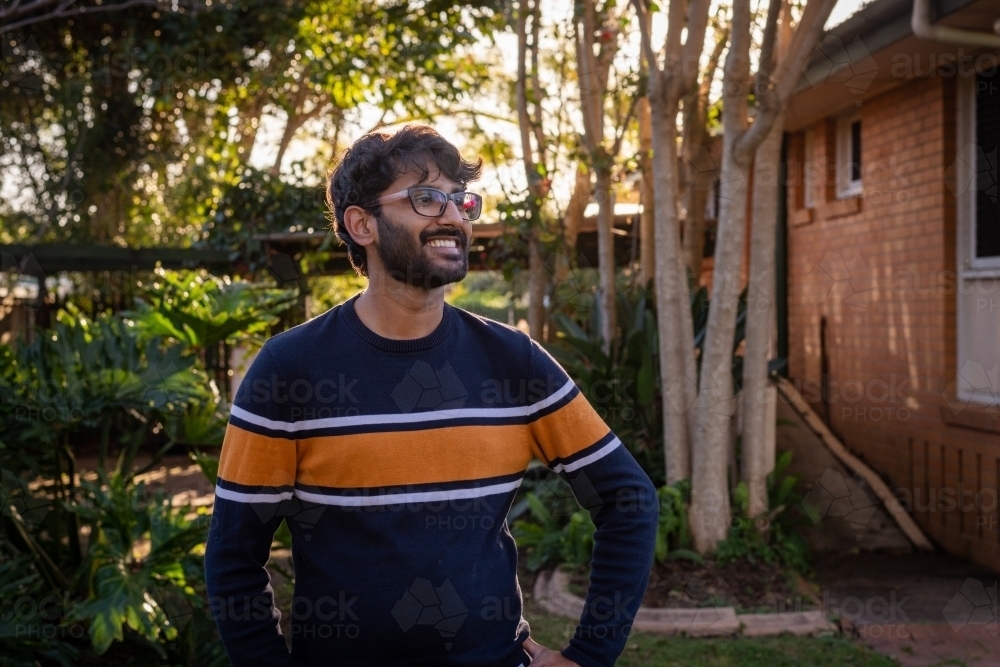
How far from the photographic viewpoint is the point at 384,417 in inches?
85.7

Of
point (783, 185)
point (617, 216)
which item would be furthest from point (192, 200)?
point (783, 185)

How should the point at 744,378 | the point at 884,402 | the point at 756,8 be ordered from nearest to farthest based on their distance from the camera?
1. the point at 744,378
2. the point at 756,8
3. the point at 884,402

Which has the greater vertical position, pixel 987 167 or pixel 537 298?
pixel 987 167

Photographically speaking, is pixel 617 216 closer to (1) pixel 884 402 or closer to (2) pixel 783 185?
(2) pixel 783 185

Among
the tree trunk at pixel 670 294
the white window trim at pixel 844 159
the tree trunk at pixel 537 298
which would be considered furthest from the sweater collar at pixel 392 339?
the white window trim at pixel 844 159

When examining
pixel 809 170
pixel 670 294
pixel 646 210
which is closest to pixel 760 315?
pixel 670 294

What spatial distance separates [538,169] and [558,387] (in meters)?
6.41

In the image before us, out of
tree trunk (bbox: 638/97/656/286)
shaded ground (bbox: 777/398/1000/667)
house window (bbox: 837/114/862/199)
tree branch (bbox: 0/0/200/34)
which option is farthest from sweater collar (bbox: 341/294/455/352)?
house window (bbox: 837/114/862/199)

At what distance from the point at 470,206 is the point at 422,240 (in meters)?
0.16

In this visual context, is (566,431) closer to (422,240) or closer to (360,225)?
(422,240)

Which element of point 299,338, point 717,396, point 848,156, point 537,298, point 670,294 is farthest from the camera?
point 537,298

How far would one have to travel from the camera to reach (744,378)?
21.5 ft

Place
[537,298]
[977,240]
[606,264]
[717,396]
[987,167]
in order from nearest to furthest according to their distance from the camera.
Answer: [717,396], [987,167], [977,240], [606,264], [537,298]

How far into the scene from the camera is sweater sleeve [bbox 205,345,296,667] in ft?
6.97
